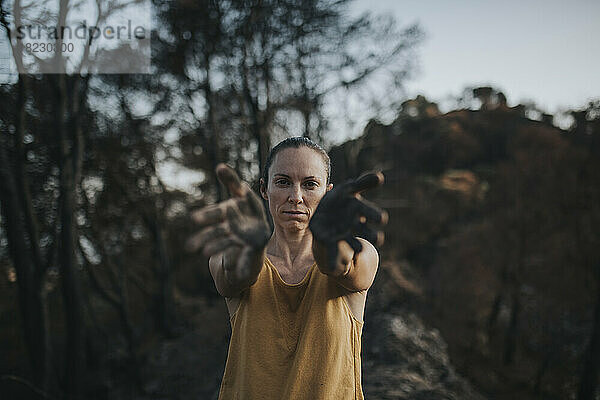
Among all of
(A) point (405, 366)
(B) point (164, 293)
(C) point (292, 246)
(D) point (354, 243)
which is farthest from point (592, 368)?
(B) point (164, 293)

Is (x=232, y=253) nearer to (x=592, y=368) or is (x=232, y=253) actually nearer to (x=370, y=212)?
(x=370, y=212)

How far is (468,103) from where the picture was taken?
1723 cm

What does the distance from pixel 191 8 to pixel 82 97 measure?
3482 mm

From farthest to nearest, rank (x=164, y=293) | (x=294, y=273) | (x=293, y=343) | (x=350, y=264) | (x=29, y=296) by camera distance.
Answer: (x=164, y=293) < (x=29, y=296) < (x=294, y=273) < (x=293, y=343) < (x=350, y=264)

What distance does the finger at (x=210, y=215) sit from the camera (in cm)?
154

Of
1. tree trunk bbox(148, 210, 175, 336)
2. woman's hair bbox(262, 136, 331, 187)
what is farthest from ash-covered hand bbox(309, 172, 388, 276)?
tree trunk bbox(148, 210, 175, 336)

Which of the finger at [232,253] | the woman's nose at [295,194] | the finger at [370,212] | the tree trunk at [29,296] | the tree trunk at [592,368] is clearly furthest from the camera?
the tree trunk at [592,368]

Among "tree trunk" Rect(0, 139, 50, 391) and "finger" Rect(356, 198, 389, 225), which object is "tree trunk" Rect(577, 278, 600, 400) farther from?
"tree trunk" Rect(0, 139, 50, 391)

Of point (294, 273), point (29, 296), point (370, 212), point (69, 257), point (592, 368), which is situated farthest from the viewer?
point (592, 368)

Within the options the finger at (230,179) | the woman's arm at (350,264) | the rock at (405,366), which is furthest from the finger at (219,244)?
the rock at (405,366)

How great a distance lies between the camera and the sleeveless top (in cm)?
171

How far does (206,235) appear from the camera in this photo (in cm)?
156

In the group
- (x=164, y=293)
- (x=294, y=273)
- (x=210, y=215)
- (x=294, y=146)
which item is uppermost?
(x=294, y=146)

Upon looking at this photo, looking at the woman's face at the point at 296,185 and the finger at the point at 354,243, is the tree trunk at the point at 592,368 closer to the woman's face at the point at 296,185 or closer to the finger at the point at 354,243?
the woman's face at the point at 296,185
